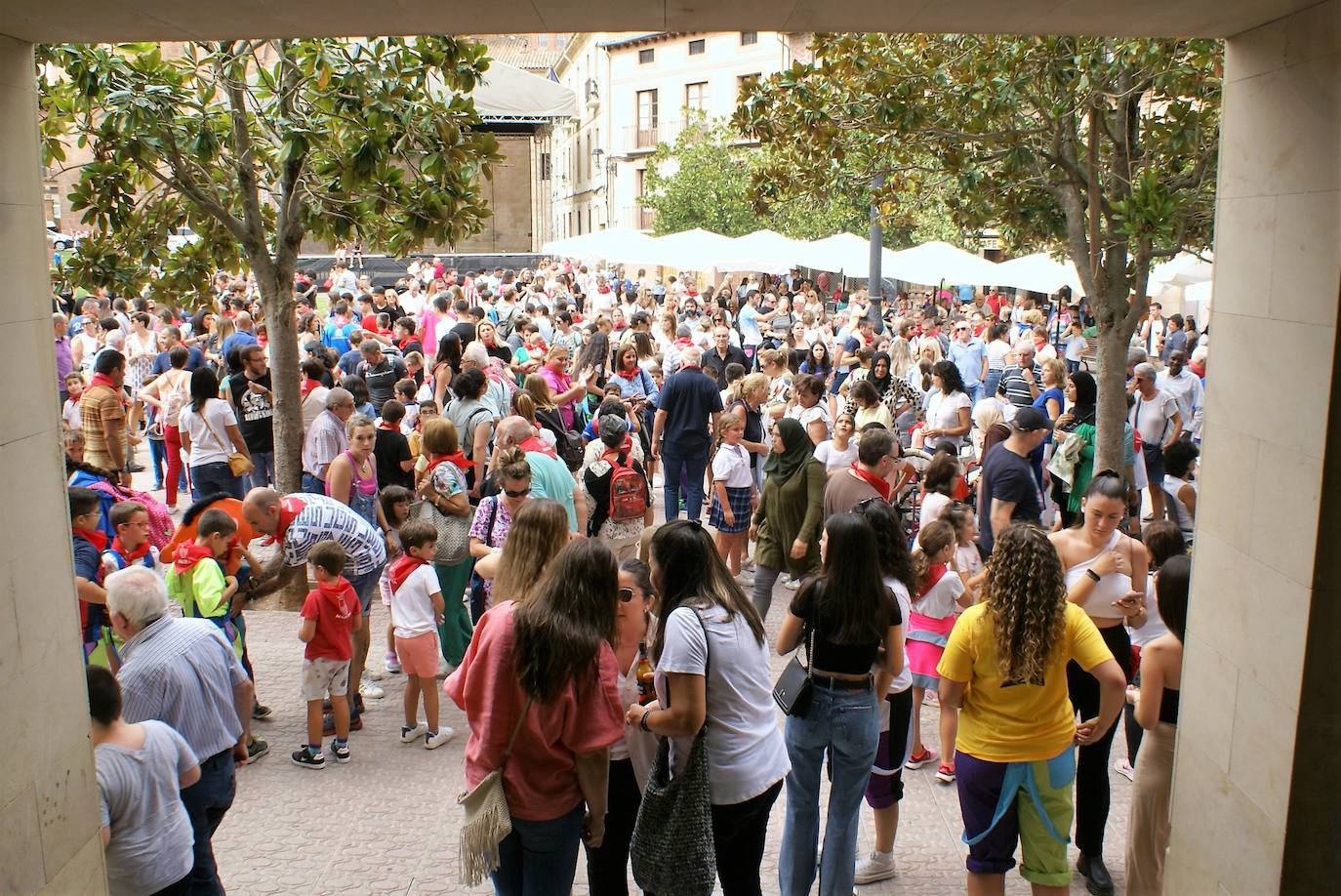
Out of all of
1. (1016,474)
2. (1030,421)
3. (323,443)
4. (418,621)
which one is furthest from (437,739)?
(1030,421)

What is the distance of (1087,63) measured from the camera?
28.3 feet

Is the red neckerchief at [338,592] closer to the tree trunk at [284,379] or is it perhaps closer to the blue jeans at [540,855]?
the blue jeans at [540,855]

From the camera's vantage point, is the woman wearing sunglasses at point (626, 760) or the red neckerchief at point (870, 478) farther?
the red neckerchief at point (870, 478)

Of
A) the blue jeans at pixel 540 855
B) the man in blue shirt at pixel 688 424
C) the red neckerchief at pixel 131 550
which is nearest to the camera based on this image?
the blue jeans at pixel 540 855

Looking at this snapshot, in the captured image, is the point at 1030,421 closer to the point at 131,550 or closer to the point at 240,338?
the point at 131,550

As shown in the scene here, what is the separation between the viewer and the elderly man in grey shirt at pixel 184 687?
168 inches

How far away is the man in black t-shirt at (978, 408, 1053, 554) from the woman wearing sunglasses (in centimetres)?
344

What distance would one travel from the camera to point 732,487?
28.2ft

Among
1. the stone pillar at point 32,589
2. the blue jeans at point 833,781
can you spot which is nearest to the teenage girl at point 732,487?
the blue jeans at point 833,781

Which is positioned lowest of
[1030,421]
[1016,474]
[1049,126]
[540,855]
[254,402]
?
[540,855]

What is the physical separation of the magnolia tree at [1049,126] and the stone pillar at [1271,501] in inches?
165

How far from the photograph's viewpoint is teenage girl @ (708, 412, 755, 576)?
844 cm

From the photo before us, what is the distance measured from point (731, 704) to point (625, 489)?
3.86 meters

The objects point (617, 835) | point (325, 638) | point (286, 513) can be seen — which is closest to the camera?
point (617, 835)
